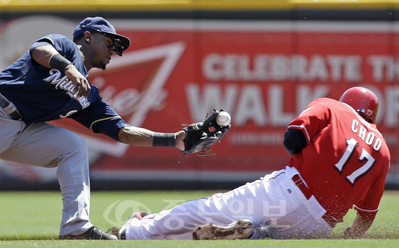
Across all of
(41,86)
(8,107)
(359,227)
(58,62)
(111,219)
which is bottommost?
(111,219)

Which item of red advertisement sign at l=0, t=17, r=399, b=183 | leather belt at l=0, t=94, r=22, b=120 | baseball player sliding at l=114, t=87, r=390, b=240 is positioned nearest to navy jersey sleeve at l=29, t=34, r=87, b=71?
leather belt at l=0, t=94, r=22, b=120

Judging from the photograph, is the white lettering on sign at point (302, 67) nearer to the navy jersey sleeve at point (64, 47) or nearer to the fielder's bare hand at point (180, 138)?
the fielder's bare hand at point (180, 138)

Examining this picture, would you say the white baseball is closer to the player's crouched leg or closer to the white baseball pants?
the white baseball pants

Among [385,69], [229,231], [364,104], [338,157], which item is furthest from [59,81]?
[385,69]

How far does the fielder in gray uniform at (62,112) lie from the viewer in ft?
11.0

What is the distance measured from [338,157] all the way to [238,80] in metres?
5.00

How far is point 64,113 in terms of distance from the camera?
362 centimetres

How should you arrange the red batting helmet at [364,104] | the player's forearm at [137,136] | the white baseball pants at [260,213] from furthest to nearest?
the player's forearm at [137,136], the red batting helmet at [364,104], the white baseball pants at [260,213]

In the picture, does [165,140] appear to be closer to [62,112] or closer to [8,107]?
[62,112]

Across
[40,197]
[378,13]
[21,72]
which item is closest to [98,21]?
[21,72]

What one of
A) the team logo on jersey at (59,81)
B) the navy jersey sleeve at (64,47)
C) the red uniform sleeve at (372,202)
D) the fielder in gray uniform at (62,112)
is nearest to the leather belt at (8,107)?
the fielder in gray uniform at (62,112)

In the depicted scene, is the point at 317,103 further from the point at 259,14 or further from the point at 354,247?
the point at 259,14

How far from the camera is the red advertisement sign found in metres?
7.88

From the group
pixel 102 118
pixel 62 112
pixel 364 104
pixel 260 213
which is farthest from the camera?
pixel 102 118
